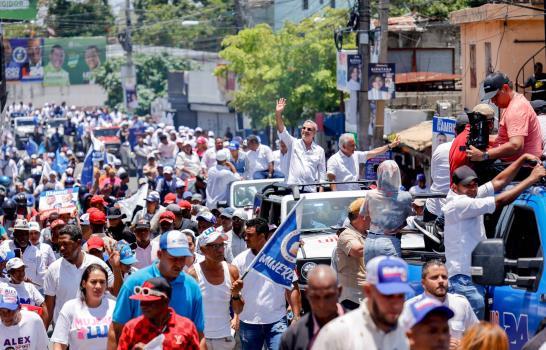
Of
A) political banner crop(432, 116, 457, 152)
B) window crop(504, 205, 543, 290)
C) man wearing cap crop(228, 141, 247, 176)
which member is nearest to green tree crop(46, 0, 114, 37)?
man wearing cap crop(228, 141, 247, 176)

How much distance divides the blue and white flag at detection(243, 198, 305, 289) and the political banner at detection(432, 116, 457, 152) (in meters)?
7.16

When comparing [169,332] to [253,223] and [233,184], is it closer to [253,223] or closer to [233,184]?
[253,223]

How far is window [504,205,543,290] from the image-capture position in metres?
8.20

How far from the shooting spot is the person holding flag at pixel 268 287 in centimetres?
1019

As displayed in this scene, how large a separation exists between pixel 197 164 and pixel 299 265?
44.2 ft

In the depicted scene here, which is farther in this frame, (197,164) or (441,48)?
(441,48)

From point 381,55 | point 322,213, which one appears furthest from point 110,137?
point 322,213

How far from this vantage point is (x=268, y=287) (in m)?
10.6

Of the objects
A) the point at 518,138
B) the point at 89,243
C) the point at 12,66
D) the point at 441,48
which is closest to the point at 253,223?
the point at 89,243

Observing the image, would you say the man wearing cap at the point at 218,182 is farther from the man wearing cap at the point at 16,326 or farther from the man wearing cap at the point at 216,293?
the man wearing cap at the point at 16,326

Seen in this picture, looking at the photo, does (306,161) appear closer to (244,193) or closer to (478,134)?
(244,193)

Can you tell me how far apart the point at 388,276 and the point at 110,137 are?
4828cm

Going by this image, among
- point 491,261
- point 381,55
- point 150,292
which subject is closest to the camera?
point 150,292

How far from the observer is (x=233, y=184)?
61.1ft
